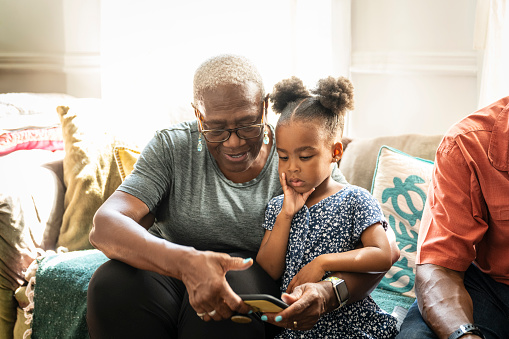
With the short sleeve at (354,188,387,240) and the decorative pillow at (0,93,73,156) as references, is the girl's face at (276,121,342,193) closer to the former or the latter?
the short sleeve at (354,188,387,240)

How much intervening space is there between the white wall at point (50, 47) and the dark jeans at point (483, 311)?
8.12ft

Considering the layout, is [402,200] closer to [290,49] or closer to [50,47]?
[290,49]

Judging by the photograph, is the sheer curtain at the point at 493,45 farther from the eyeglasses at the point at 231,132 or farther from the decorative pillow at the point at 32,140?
the decorative pillow at the point at 32,140

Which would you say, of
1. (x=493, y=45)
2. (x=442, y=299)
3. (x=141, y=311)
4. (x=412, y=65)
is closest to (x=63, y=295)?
(x=141, y=311)

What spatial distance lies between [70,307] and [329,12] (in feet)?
6.62

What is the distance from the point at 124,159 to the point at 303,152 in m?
0.84

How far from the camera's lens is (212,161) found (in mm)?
1767

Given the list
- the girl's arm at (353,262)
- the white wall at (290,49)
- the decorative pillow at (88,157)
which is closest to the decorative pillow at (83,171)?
the decorative pillow at (88,157)

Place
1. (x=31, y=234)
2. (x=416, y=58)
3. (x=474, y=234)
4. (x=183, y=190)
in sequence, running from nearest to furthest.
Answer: (x=474, y=234) → (x=183, y=190) → (x=31, y=234) → (x=416, y=58)

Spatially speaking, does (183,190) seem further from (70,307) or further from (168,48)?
(168,48)

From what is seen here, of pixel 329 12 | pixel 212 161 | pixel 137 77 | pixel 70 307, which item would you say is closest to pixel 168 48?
pixel 137 77

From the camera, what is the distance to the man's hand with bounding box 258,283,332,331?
4.33 ft

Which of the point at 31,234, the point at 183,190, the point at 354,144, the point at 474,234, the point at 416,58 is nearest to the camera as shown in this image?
the point at 474,234

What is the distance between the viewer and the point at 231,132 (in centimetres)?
162
